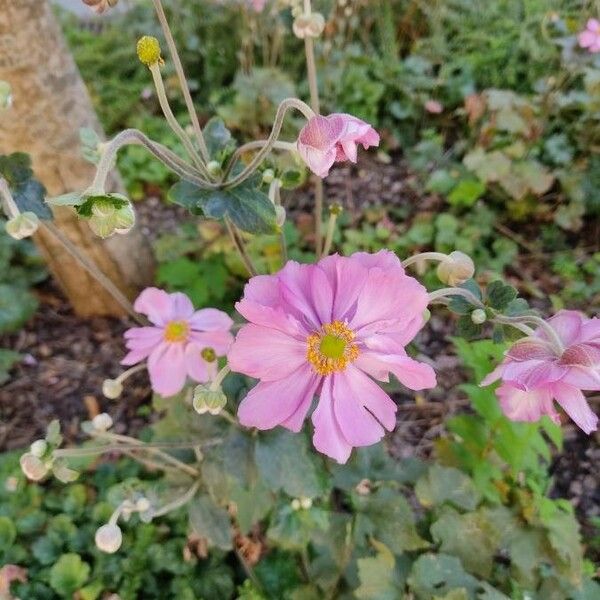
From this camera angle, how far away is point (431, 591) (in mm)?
1326

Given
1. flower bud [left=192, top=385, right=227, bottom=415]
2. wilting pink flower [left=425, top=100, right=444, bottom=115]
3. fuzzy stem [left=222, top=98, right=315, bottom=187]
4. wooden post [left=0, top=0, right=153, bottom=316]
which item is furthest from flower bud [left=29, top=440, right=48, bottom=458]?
wilting pink flower [left=425, top=100, right=444, bottom=115]

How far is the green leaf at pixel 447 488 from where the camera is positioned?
4.78 feet

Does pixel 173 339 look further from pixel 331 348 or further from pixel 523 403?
pixel 523 403

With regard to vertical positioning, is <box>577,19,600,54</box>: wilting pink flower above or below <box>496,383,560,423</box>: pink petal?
below

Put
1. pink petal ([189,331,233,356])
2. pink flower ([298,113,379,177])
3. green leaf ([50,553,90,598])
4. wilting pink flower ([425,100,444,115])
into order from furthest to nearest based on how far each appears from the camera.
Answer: wilting pink flower ([425,100,444,115]), green leaf ([50,553,90,598]), pink petal ([189,331,233,356]), pink flower ([298,113,379,177])

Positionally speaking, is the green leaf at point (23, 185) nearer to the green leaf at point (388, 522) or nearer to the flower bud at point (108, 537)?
the flower bud at point (108, 537)

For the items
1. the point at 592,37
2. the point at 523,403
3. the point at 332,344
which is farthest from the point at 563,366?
the point at 592,37

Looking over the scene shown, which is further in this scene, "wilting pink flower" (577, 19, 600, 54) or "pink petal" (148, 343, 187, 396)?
"wilting pink flower" (577, 19, 600, 54)

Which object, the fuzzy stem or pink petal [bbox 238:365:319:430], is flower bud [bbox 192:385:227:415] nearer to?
pink petal [bbox 238:365:319:430]

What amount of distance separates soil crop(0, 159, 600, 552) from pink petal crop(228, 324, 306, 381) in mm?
1243

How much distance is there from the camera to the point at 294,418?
858mm

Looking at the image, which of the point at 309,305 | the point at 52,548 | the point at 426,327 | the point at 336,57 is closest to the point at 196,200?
the point at 309,305

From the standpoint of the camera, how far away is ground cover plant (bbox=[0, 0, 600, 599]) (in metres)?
0.82

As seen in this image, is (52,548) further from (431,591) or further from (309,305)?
(309,305)
